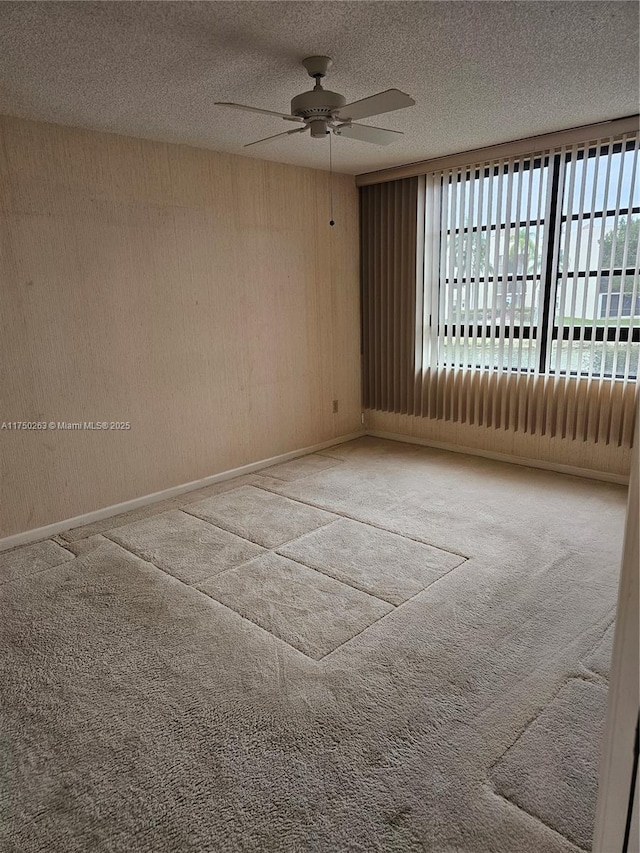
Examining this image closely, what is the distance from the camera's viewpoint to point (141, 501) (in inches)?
161

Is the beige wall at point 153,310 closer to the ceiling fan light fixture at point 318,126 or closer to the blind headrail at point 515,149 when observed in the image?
the blind headrail at point 515,149

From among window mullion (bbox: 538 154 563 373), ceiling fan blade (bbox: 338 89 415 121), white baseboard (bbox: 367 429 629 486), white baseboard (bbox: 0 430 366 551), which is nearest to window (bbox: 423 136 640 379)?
window mullion (bbox: 538 154 563 373)

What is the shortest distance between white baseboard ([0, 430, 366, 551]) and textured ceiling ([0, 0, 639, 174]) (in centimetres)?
243

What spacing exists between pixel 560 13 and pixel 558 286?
238 cm

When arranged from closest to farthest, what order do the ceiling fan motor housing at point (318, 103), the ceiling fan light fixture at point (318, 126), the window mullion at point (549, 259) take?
1. the ceiling fan motor housing at point (318, 103)
2. the ceiling fan light fixture at point (318, 126)
3. the window mullion at point (549, 259)

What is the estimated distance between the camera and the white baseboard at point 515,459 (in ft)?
14.4

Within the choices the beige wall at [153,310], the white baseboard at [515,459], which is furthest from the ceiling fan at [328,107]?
the white baseboard at [515,459]

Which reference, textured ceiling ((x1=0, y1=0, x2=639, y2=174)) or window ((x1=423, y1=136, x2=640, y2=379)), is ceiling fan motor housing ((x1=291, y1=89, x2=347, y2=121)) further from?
window ((x1=423, y1=136, x2=640, y2=379))

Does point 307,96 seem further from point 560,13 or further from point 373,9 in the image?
point 560,13

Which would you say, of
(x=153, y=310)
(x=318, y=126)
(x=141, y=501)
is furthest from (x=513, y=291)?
(x=141, y=501)

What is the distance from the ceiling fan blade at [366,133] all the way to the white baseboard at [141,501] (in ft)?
8.82

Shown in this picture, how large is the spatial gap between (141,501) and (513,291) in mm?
3306

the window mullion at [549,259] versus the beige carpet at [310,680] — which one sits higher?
the window mullion at [549,259]

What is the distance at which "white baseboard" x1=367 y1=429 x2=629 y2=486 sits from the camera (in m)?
4.39
